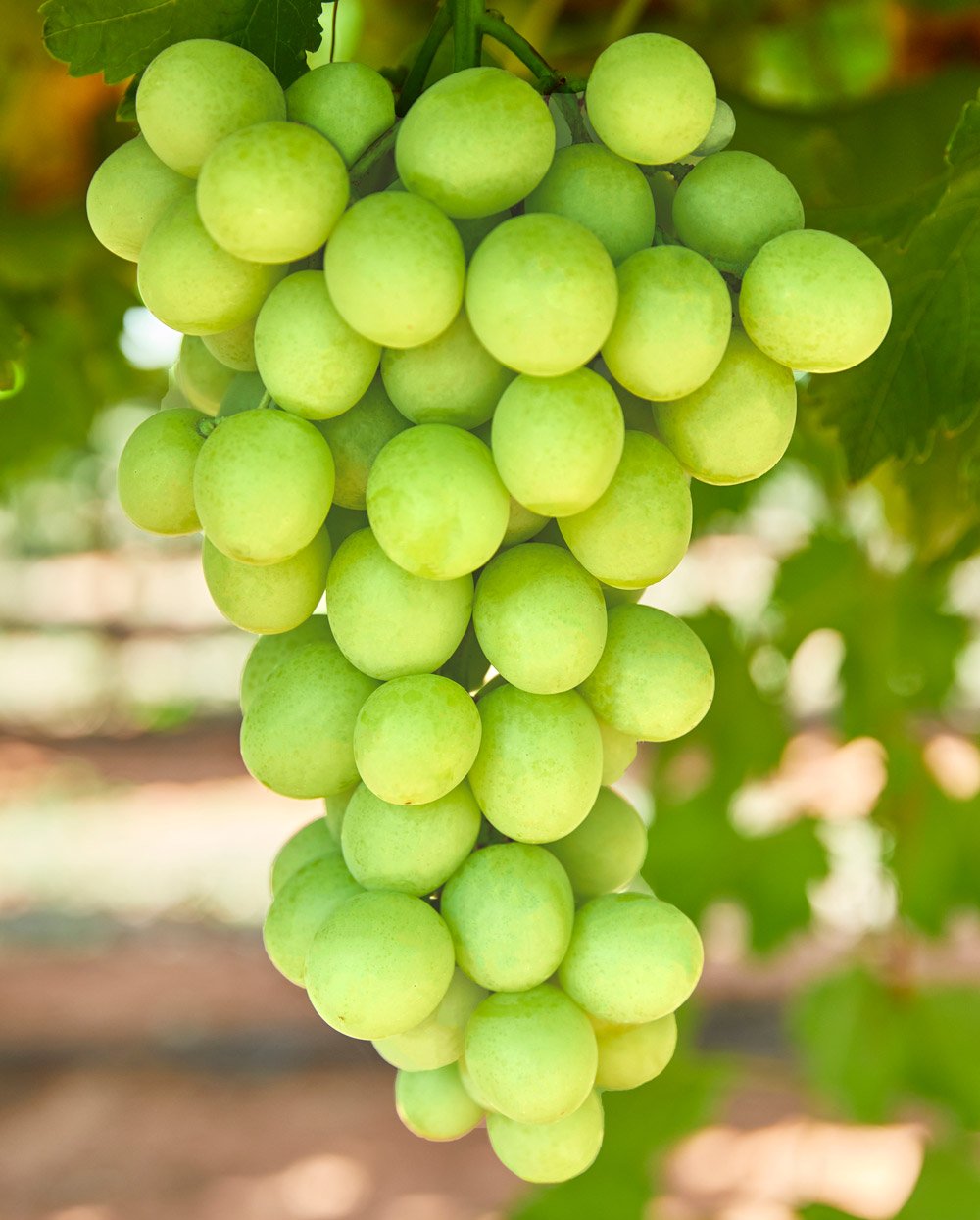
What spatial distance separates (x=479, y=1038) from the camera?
328 mm

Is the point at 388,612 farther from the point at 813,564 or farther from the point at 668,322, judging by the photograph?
the point at 813,564

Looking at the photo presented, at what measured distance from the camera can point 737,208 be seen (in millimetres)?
316

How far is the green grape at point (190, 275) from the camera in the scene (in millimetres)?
310

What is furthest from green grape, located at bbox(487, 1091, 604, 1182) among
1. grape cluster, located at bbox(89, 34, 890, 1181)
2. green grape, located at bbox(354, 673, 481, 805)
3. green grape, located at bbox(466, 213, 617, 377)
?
green grape, located at bbox(466, 213, 617, 377)

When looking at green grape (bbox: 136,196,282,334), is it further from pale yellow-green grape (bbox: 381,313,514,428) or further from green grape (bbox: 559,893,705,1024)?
green grape (bbox: 559,893,705,1024)

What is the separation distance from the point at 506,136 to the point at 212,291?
0.27 feet

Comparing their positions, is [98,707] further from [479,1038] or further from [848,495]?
[479,1038]

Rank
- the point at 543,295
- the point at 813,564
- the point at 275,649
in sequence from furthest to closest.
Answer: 1. the point at 813,564
2. the point at 275,649
3. the point at 543,295

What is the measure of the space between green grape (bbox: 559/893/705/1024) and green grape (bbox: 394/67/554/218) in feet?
0.61

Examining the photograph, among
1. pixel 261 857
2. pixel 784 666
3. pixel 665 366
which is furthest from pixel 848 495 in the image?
pixel 261 857

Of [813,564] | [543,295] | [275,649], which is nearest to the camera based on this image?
[543,295]

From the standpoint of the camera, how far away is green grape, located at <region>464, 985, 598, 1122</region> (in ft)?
1.04

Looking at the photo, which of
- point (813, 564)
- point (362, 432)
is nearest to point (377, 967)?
point (362, 432)

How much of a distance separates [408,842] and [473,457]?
100 millimetres
